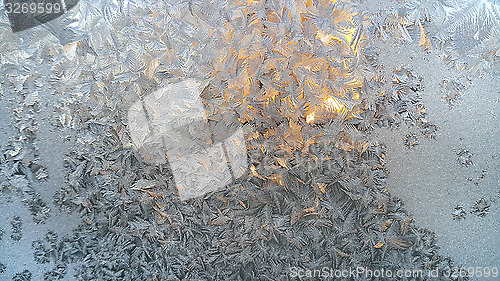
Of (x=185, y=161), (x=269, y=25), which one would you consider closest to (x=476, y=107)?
(x=269, y=25)

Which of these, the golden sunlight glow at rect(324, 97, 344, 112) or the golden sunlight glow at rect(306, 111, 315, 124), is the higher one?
the golden sunlight glow at rect(324, 97, 344, 112)

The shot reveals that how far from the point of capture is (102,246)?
0.64m

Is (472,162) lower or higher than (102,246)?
higher

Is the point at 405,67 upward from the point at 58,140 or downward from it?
upward

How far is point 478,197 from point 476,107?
131 mm

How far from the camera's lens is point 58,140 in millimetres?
634

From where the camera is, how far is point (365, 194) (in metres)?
0.63

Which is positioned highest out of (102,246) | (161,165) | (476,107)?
(476,107)

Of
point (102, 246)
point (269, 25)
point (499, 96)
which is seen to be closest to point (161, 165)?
point (102, 246)

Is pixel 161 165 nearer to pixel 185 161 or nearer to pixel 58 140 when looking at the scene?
pixel 185 161

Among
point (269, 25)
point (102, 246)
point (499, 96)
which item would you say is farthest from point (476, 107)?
Answer: point (102, 246)

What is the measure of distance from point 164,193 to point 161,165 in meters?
0.04

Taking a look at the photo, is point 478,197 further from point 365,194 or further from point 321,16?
point 321,16

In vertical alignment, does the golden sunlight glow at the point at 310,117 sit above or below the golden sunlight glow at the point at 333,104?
below
